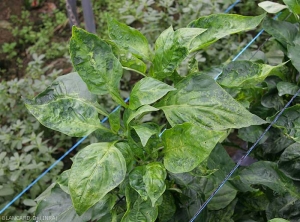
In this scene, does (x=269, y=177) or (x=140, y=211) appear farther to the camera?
(x=269, y=177)

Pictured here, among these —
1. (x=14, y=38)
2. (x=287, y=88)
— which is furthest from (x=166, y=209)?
(x=14, y=38)

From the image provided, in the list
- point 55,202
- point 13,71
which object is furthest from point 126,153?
point 13,71

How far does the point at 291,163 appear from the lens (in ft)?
4.70

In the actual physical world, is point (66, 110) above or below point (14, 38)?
above

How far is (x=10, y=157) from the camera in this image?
2.41 m

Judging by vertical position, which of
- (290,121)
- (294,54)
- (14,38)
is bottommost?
(14,38)

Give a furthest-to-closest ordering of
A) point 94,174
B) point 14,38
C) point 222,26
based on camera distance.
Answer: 1. point 14,38
2. point 222,26
3. point 94,174

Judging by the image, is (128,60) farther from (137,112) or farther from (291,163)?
(291,163)

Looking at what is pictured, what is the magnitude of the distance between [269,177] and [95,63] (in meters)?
0.73

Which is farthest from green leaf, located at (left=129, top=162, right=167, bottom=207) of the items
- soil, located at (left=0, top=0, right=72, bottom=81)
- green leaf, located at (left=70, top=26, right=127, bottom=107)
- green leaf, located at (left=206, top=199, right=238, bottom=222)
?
soil, located at (left=0, top=0, right=72, bottom=81)

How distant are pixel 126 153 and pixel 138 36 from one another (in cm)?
38

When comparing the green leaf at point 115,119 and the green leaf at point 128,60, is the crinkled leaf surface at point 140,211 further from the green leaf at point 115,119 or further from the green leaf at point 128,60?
the green leaf at point 128,60

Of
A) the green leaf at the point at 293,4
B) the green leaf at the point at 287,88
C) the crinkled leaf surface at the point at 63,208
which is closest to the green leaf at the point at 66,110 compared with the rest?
the crinkled leaf surface at the point at 63,208

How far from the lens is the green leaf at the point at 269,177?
1443 mm
